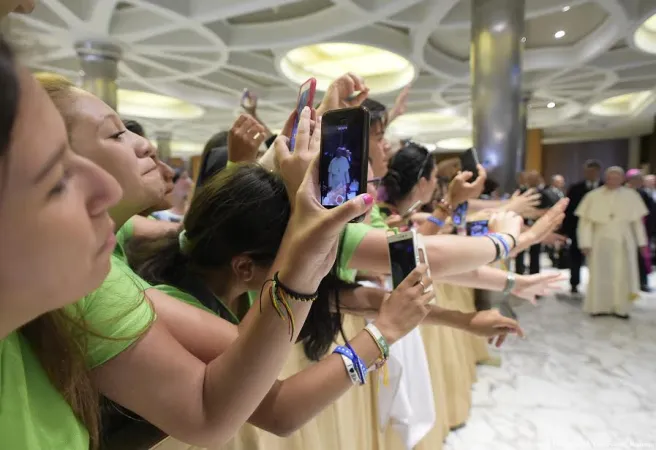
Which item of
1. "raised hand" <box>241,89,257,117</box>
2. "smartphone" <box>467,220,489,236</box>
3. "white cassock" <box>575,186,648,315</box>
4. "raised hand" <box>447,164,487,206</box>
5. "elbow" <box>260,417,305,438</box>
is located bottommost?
"white cassock" <box>575,186,648,315</box>

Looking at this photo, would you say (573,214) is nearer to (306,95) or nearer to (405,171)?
(405,171)

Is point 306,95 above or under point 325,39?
under

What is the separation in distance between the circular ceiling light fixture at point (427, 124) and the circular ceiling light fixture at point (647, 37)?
6326 mm

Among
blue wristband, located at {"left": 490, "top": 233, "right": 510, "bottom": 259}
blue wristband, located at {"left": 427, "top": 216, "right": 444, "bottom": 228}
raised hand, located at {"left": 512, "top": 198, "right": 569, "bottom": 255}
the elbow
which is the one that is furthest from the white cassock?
the elbow

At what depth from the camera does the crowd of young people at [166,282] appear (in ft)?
1.36

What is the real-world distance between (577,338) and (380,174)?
324cm

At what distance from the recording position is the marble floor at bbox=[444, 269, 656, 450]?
2.29 meters

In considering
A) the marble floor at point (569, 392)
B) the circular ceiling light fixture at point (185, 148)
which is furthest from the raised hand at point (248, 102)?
the circular ceiling light fixture at point (185, 148)

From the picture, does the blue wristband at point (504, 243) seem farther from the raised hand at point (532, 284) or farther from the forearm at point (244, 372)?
the forearm at point (244, 372)

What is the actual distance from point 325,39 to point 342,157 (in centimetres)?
621

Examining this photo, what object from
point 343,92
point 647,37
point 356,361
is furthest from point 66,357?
point 647,37

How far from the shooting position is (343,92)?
1207 millimetres

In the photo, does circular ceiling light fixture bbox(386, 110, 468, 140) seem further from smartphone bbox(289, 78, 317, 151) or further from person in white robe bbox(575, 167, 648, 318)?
smartphone bbox(289, 78, 317, 151)

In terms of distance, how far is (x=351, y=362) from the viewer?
0.85 m
